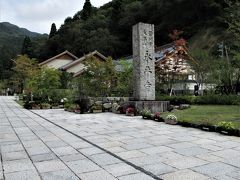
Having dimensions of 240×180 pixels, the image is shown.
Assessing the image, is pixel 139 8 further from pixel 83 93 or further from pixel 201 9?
pixel 83 93

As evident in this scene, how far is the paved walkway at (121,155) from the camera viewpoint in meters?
4.52

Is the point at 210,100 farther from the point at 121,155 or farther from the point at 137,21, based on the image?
the point at 137,21

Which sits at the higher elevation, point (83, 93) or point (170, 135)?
point (83, 93)

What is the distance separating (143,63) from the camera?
1430 centimetres

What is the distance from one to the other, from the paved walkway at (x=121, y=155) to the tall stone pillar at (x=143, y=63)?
579cm

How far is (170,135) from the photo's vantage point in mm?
7824

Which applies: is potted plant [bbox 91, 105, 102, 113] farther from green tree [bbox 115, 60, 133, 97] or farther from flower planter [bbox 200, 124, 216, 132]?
flower planter [bbox 200, 124, 216, 132]

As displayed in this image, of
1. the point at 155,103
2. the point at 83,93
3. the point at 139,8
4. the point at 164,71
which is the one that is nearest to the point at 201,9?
the point at 139,8

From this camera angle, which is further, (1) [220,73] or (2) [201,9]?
(2) [201,9]

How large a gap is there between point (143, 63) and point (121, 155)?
356 inches

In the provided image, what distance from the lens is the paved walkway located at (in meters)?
4.52

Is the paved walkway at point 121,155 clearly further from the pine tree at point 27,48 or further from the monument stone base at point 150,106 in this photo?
→ the pine tree at point 27,48

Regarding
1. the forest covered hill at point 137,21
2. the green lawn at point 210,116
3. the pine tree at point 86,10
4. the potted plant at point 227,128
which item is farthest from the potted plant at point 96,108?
the pine tree at point 86,10

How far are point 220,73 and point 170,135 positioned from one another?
12.9 meters
